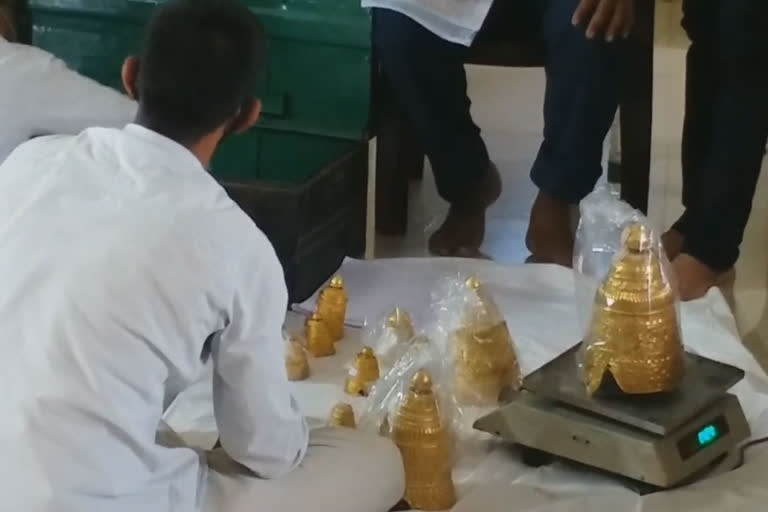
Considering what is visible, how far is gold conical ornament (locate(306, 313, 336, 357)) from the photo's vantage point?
176 centimetres

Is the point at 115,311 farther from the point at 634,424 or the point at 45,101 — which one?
the point at 45,101

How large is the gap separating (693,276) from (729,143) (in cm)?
21

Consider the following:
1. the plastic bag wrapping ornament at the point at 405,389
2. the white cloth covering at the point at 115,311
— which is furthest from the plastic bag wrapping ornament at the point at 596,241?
the white cloth covering at the point at 115,311

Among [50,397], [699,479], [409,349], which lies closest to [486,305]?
[409,349]

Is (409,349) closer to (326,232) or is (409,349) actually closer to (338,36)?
(326,232)

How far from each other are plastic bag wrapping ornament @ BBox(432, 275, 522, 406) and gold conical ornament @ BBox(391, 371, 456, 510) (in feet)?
0.71

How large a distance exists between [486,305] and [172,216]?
625 millimetres

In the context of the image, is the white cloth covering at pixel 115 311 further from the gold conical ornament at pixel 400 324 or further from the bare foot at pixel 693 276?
the bare foot at pixel 693 276

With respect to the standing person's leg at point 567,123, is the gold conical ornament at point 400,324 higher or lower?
lower

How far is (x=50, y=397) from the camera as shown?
104cm

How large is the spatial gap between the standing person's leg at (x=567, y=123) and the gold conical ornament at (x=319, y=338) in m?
0.52

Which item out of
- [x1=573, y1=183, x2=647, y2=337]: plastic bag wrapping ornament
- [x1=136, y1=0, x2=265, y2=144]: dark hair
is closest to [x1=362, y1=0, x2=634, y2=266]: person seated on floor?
[x1=573, y1=183, x2=647, y2=337]: plastic bag wrapping ornament

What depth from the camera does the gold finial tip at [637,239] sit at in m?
1.40

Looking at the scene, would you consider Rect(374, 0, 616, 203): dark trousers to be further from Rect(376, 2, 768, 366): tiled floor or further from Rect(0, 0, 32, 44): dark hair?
Rect(0, 0, 32, 44): dark hair
